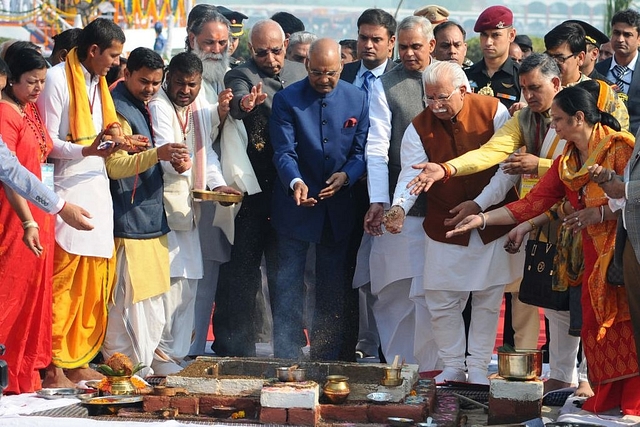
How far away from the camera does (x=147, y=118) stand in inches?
257

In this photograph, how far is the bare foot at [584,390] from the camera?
5723 millimetres

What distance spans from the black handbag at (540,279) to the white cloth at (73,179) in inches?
93.3

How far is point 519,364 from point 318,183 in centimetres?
201

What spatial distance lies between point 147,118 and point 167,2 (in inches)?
1022

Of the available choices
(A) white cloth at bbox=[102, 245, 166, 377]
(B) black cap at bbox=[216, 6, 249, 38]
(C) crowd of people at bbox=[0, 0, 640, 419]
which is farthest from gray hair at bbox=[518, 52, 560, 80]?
(B) black cap at bbox=[216, 6, 249, 38]

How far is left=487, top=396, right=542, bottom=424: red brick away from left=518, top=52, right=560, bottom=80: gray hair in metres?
1.91

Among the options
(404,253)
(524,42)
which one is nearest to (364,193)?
(404,253)

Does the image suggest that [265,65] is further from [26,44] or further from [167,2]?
[167,2]

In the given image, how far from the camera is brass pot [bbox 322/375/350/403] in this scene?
5.13 meters

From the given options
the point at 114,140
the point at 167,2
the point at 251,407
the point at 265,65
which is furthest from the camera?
the point at 167,2

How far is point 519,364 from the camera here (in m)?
5.09

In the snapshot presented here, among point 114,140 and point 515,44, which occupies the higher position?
point 515,44

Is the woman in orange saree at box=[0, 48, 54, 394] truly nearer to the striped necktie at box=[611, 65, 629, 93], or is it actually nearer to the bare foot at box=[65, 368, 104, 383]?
the bare foot at box=[65, 368, 104, 383]

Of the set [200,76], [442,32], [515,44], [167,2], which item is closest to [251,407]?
[200,76]
